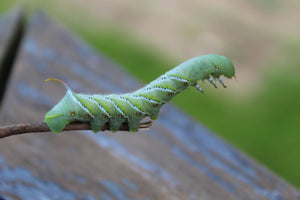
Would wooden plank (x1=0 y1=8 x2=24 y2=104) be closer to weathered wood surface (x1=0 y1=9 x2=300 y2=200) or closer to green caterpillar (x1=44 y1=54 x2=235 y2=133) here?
weathered wood surface (x1=0 y1=9 x2=300 y2=200)

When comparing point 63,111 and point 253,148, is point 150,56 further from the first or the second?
point 63,111

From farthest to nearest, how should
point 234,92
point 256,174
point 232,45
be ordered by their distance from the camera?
1. point 232,45
2. point 234,92
3. point 256,174

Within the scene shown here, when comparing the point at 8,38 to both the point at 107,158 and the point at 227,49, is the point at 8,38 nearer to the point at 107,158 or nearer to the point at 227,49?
the point at 107,158

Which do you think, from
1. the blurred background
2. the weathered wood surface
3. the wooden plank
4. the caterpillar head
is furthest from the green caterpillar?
the blurred background

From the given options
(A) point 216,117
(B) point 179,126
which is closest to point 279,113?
(A) point 216,117

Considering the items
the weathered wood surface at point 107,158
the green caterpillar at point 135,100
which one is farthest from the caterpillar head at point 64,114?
the weathered wood surface at point 107,158

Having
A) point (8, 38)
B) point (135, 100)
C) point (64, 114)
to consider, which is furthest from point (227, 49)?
point (64, 114)

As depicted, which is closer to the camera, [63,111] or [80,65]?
[63,111]
